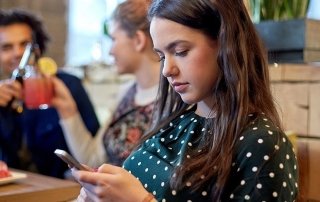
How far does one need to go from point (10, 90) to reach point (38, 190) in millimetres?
700

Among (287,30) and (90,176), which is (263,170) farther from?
(287,30)

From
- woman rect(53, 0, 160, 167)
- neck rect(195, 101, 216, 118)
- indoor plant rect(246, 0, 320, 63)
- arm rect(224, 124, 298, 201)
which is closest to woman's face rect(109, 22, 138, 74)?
woman rect(53, 0, 160, 167)

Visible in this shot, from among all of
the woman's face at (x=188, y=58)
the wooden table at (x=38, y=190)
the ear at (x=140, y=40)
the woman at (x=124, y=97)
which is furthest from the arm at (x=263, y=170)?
the ear at (x=140, y=40)

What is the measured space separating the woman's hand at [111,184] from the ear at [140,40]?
101cm

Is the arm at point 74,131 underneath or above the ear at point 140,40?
underneath

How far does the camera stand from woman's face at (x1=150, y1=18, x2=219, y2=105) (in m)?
0.98

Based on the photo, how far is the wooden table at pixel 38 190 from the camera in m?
1.18

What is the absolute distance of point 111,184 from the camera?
0.89 meters

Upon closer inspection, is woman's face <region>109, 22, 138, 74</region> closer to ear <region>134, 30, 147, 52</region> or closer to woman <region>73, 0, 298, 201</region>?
ear <region>134, 30, 147, 52</region>

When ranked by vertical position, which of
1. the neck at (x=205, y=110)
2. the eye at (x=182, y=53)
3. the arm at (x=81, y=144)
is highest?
the eye at (x=182, y=53)

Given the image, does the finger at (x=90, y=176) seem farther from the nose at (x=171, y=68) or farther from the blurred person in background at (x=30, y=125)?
the blurred person in background at (x=30, y=125)

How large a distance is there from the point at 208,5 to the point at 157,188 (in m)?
0.39

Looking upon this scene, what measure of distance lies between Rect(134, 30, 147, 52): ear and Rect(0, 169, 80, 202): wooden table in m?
0.69

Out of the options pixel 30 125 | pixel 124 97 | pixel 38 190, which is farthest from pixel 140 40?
pixel 38 190
